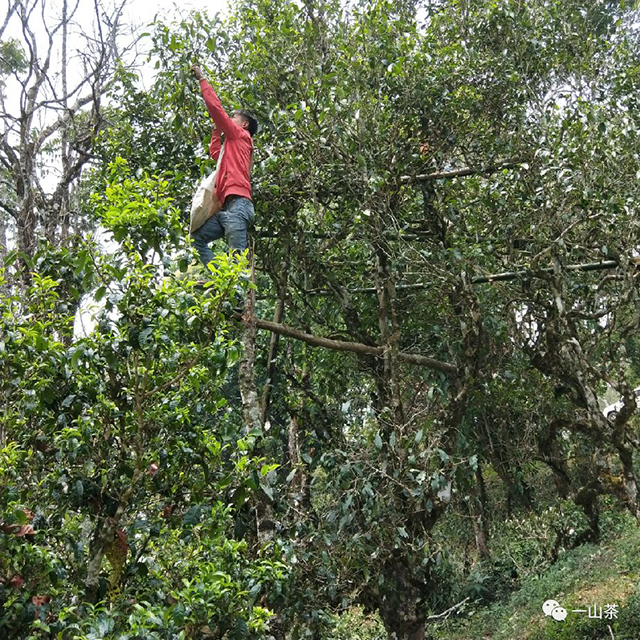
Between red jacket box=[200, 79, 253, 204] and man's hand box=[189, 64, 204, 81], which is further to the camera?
man's hand box=[189, 64, 204, 81]

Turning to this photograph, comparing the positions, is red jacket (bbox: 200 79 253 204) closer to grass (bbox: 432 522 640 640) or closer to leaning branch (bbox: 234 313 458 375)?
leaning branch (bbox: 234 313 458 375)

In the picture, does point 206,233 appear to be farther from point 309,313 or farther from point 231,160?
point 309,313

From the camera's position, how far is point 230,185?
421cm

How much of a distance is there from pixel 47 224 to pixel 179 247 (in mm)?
3650

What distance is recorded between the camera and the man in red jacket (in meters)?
4.14

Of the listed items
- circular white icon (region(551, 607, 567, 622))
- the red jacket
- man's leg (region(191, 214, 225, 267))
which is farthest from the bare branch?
circular white icon (region(551, 607, 567, 622))

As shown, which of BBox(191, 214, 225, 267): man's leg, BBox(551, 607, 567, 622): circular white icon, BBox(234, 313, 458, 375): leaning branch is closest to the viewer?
BBox(191, 214, 225, 267): man's leg

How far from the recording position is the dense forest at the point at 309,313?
106 inches

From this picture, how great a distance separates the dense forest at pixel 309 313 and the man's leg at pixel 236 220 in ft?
1.48

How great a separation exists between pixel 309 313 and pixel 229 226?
6.12 ft

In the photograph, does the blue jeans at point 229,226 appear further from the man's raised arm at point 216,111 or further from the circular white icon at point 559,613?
the circular white icon at point 559,613

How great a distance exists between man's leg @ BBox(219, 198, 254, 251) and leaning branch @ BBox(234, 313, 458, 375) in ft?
1.66

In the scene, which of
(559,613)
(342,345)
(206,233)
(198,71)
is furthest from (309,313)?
(559,613)

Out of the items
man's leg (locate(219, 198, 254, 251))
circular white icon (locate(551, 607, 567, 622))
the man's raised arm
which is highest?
the man's raised arm
